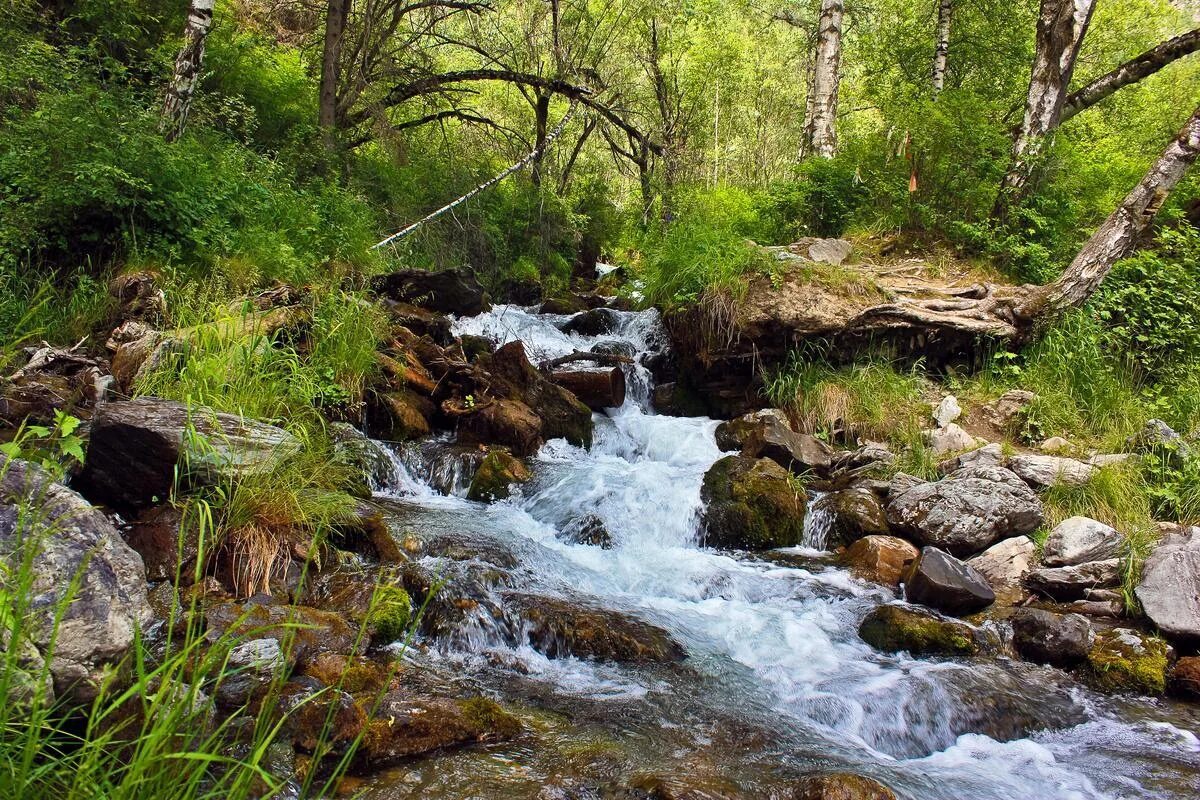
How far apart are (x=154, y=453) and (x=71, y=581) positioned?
2.50 m

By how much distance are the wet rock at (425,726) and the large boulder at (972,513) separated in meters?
4.31

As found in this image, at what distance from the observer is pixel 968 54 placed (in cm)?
1590

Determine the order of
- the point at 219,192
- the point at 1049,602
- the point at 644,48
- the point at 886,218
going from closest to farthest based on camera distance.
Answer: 1. the point at 1049,602
2. the point at 219,192
3. the point at 886,218
4. the point at 644,48

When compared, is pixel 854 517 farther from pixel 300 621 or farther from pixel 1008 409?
pixel 300 621

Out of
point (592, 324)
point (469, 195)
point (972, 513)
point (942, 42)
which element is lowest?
point (972, 513)

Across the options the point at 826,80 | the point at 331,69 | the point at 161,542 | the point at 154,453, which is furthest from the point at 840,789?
the point at 826,80

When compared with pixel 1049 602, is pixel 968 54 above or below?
above

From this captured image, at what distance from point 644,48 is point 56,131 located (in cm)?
1684

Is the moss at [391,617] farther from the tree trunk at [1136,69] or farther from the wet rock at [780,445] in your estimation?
the tree trunk at [1136,69]

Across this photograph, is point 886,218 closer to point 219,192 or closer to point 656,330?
point 656,330

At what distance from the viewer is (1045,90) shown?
10.1 metres

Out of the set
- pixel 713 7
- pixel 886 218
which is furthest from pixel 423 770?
pixel 713 7

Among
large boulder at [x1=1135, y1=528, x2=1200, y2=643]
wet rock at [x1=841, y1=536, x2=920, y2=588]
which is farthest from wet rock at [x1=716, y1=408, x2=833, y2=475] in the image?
large boulder at [x1=1135, y1=528, x2=1200, y2=643]

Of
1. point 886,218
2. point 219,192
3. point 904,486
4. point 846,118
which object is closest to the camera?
point 904,486
